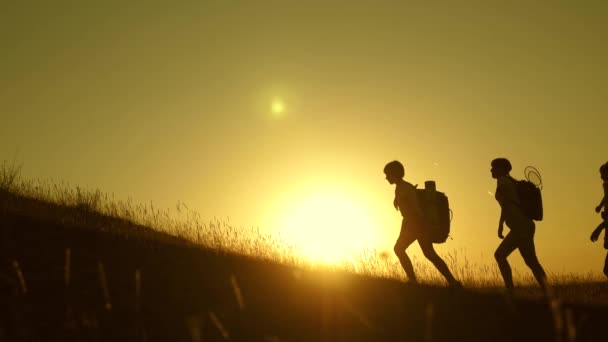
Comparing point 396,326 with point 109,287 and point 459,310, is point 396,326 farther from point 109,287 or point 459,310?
point 109,287

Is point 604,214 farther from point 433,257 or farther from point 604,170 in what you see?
point 433,257

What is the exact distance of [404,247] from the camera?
361 inches

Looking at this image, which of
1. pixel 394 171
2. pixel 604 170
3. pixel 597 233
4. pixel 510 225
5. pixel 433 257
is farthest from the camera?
pixel 597 233

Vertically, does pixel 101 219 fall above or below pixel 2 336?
above

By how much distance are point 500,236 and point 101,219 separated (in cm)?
771

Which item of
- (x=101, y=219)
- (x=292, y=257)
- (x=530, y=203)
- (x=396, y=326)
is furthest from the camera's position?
A: (x=101, y=219)

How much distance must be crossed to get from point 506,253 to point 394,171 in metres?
2.03

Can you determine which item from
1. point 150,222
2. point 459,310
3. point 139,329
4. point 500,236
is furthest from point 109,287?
point 150,222

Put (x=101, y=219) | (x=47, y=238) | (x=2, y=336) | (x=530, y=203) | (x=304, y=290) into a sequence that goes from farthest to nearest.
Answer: (x=101, y=219) → (x=530, y=203) → (x=47, y=238) → (x=304, y=290) → (x=2, y=336)

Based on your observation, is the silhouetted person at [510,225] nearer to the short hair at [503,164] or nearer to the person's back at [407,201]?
the short hair at [503,164]

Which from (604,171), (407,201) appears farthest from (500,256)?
(604,171)

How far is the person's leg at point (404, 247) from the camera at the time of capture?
9086 millimetres

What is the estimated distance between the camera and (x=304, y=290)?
7180 mm

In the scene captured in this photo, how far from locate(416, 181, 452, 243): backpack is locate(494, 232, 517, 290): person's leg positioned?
79cm
